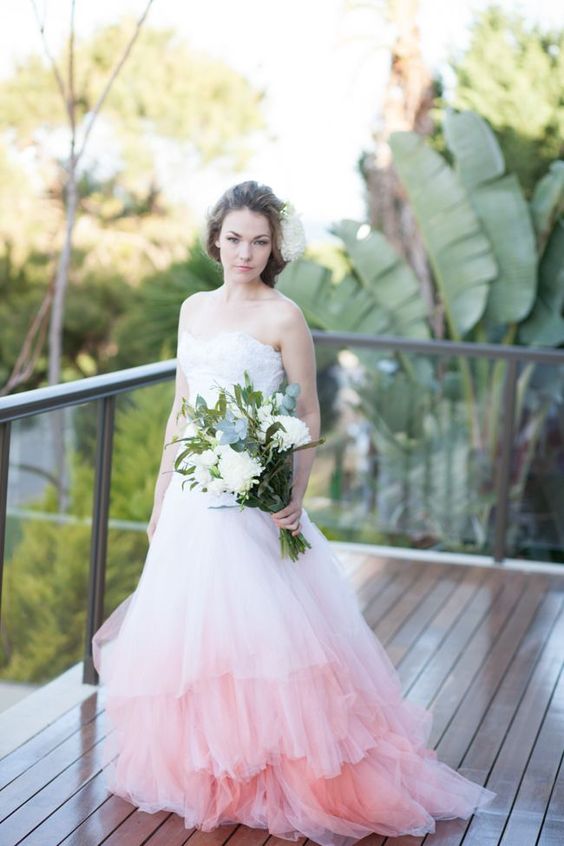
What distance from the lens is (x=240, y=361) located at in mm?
3178

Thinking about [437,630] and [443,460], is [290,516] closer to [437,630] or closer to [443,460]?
[437,630]

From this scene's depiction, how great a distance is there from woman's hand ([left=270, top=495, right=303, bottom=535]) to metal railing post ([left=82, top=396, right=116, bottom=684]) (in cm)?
105

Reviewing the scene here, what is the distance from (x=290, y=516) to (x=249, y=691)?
457 mm

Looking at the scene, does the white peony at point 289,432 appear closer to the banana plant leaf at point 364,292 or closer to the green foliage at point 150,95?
the banana plant leaf at point 364,292

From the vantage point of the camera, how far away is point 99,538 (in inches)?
159

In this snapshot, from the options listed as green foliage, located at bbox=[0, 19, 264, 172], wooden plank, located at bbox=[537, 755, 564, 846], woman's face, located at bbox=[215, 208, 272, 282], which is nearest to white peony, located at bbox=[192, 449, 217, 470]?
woman's face, located at bbox=[215, 208, 272, 282]

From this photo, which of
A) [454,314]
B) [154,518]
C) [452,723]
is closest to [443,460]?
[454,314]

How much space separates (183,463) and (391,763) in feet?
3.18

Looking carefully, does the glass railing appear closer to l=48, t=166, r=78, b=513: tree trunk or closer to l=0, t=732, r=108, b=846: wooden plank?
l=48, t=166, r=78, b=513: tree trunk

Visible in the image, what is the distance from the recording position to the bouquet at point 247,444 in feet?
9.86

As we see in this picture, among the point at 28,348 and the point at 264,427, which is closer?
the point at 264,427

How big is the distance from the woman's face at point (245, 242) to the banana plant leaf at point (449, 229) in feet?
15.0

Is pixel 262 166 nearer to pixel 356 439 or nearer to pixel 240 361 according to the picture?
pixel 356 439

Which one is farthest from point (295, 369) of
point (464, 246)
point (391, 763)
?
point (464, 246)
